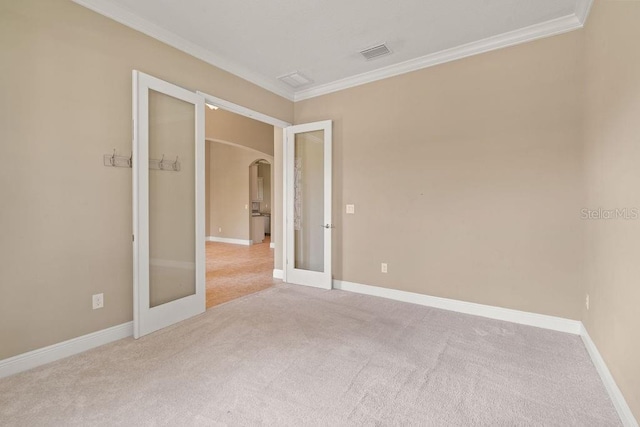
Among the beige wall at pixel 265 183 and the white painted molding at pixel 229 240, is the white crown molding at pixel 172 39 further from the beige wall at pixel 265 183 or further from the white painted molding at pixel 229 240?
the beige wall at pixel 265 183

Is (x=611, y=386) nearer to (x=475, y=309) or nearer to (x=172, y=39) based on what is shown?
(x=475, y=309)

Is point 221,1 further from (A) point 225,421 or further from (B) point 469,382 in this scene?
(B) point 469,382

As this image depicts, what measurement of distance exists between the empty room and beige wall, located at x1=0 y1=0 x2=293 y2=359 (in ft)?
0.05

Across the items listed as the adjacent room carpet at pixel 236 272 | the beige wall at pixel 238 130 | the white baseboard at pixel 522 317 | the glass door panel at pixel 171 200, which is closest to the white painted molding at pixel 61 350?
the glass door panel at pixel 171 200

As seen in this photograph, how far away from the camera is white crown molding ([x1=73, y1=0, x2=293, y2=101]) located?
102 inches

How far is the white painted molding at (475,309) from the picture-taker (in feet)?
9.62

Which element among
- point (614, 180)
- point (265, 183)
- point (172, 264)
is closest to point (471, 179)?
point (614, 180)

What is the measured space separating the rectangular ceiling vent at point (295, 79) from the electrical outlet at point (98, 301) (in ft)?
11.0

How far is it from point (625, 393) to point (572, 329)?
52.4 inches

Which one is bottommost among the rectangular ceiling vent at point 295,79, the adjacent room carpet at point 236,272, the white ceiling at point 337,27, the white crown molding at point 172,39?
the adjacent room carpet at point 236,272

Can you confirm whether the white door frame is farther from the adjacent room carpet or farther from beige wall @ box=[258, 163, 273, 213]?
beige wall @ box=[258, 163, 273, 213]

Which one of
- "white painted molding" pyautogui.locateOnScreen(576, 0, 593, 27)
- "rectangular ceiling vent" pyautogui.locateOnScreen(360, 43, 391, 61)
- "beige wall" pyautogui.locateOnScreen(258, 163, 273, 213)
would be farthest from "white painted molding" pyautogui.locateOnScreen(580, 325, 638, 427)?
"beige wall" pyautogui.locateOnScreen(258, 163, 273, 213)

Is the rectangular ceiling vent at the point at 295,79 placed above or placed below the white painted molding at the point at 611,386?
above

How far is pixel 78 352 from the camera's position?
249cm
